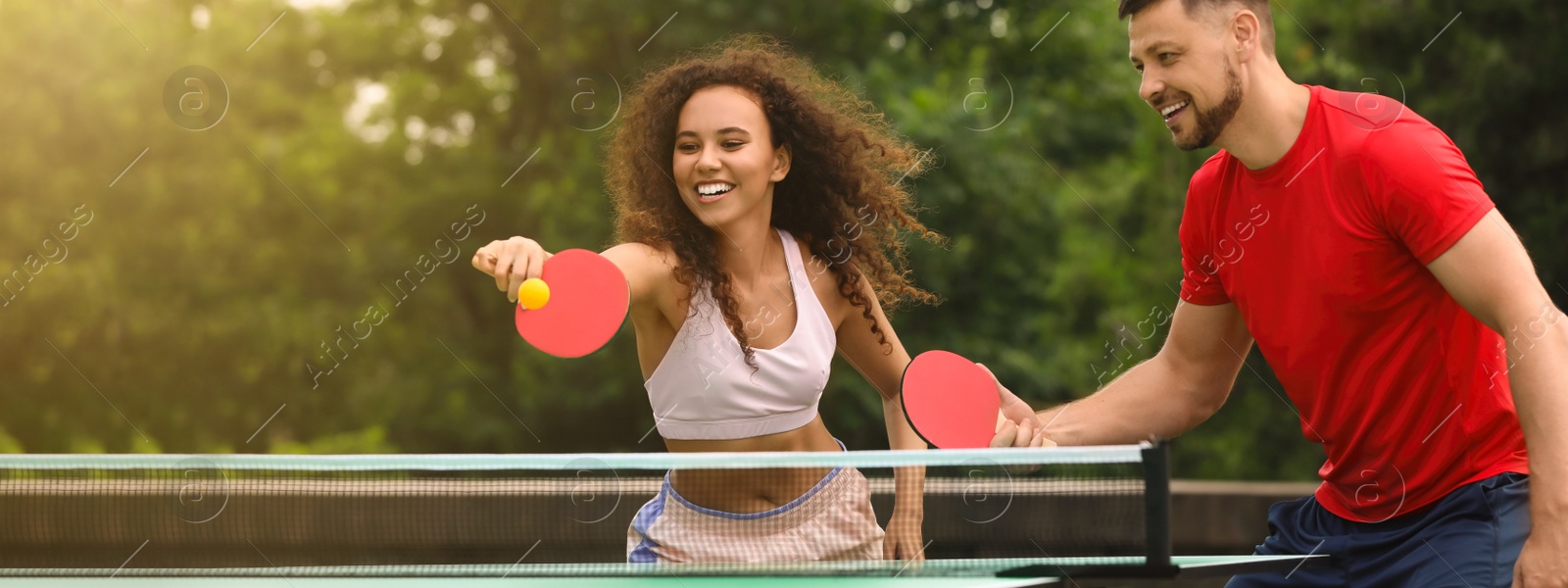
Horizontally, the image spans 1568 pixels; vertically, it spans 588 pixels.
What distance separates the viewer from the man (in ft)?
9.89

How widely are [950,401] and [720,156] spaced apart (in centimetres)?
87

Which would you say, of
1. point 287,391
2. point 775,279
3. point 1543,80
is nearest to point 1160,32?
point 775,279

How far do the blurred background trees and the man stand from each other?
6.31 metres

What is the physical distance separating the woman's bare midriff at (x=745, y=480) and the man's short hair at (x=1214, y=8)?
1.39 meters

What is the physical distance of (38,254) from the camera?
1247cm

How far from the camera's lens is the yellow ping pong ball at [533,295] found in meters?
2.94

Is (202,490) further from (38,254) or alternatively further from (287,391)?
(287,391)
